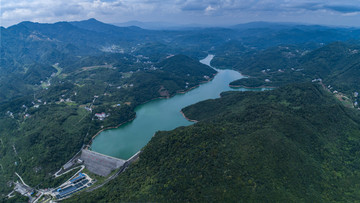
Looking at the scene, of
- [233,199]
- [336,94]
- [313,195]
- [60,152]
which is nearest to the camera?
[233,199]

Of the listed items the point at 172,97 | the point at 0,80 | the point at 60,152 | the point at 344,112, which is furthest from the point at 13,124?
the point at 344,112

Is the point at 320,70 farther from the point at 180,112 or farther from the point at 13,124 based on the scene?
the point at 13,124

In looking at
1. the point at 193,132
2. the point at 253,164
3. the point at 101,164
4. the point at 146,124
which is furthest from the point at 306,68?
the point at 101,164

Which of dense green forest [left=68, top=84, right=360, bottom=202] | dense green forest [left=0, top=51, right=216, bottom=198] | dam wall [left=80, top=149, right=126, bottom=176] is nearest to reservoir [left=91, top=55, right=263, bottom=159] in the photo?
dense green forest [left=0, top=51, right=216, bottom=198]

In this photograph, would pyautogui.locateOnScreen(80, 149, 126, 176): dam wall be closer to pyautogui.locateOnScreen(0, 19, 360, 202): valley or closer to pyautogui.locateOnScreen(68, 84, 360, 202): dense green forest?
pyautogui.locateOnScreen(0, 19, 360, 202): valley

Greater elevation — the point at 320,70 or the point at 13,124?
the point at 320,70

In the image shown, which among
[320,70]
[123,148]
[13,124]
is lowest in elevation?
[123,148]

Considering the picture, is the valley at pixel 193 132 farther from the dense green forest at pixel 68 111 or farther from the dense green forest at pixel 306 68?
the dense green forest at pixel 306 68
